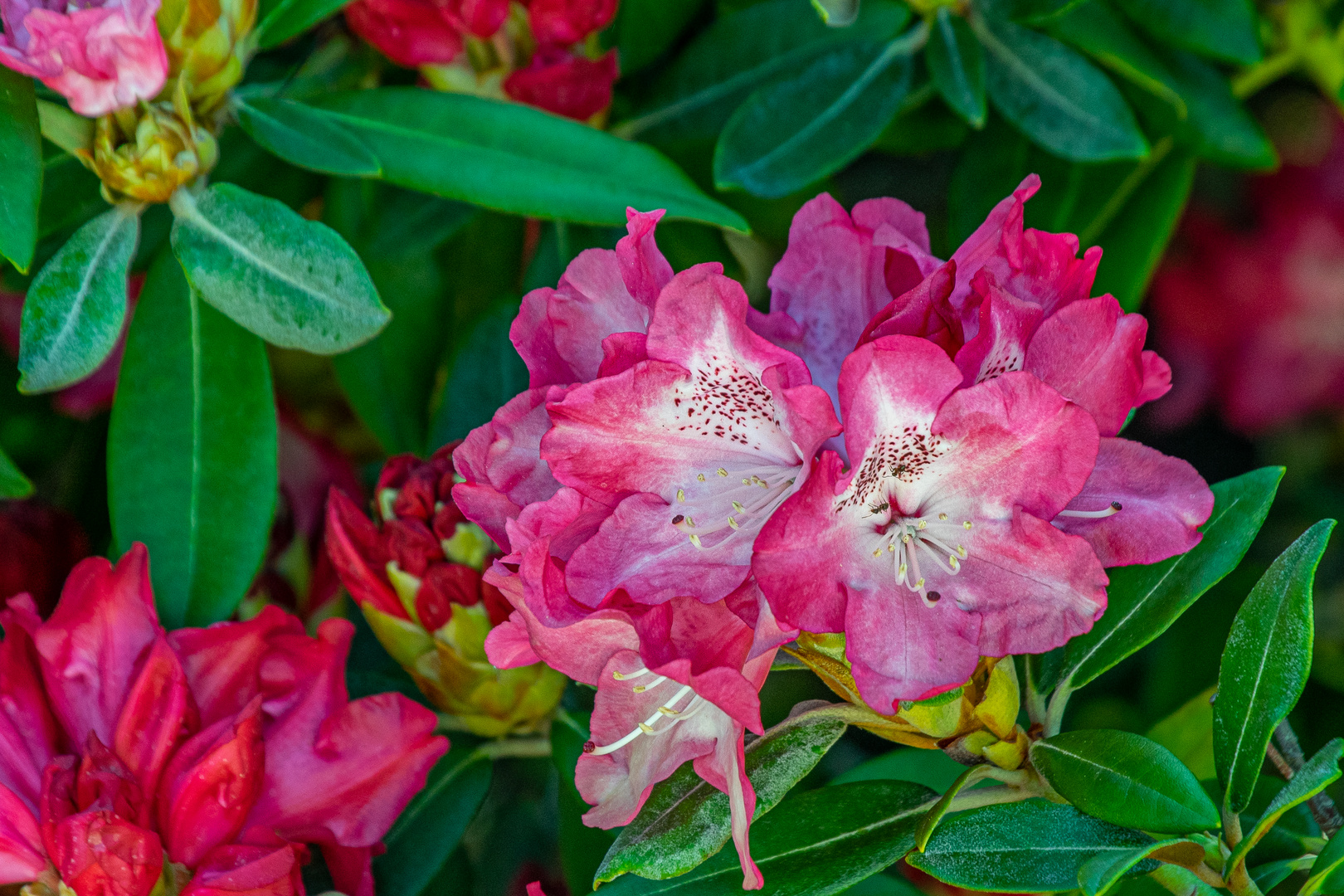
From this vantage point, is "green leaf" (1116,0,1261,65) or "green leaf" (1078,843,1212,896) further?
"green leaf" (1116,0,1261,65)

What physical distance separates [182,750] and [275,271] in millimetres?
355

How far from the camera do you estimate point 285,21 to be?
978mm

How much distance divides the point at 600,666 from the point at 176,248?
1.66ft

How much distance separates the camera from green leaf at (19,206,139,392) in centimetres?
86

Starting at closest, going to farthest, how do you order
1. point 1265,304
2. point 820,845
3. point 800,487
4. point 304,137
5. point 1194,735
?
point 800,487, point 820,845, point 304,137, point 1194,735, point 1265,304

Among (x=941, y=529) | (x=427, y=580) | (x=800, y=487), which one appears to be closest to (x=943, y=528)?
(x=941, y=529)

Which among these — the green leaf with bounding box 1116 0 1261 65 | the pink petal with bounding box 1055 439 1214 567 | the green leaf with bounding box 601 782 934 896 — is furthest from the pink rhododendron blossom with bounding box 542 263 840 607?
the green leaf with bounding box 1116 0 1261 65

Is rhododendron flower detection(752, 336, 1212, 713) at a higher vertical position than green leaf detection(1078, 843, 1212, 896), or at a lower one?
higher

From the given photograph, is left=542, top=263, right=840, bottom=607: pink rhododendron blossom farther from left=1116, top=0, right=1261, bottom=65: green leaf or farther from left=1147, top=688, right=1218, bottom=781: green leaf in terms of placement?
left=1116, top=0, right=1261, bottom=65: green leaf

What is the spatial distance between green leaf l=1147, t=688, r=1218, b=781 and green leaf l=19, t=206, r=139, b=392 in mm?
942

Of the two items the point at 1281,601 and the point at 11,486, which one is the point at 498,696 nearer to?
the point at 11,486

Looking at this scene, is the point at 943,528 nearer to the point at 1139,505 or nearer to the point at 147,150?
the point at 1139,505

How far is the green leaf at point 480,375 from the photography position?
112 cm

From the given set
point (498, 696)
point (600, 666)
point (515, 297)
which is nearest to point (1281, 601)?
point (600, 666)
